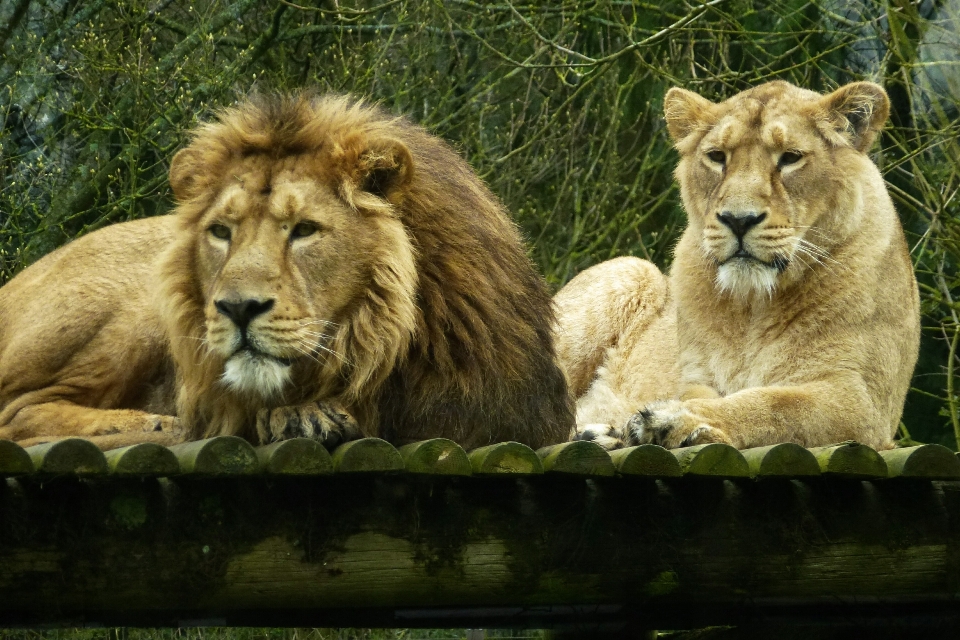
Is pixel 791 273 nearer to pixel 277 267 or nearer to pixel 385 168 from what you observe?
pixel 385 168

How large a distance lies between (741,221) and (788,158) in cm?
34

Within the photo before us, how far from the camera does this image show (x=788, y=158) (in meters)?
4.77

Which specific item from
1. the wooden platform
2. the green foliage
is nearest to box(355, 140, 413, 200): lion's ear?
the wooden platform

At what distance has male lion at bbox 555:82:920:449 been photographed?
179 inches

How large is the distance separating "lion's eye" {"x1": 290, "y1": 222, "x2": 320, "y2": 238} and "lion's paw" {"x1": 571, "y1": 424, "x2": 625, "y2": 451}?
1.15 meters

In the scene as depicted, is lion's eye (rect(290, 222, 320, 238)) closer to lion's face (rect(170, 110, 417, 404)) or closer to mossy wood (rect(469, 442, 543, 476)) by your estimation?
lion's face (rect(170, 110, 417, 404))

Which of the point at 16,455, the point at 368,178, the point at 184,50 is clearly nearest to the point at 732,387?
the point at 368,178

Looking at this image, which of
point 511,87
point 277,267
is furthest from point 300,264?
point 511,87

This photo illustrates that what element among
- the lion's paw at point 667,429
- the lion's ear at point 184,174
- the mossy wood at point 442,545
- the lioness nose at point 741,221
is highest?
the lioness nose at point 741,221

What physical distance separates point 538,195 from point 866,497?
20.1ft

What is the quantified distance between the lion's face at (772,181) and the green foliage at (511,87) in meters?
1.58

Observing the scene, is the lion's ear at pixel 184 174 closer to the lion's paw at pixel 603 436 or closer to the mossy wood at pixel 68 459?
the mossy wood at pixel 68 459

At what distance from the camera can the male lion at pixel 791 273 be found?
179 inches

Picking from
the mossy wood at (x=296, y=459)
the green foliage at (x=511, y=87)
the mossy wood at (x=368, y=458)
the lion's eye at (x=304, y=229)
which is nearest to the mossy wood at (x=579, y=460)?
the mossy wood at (x=368, y=458)
